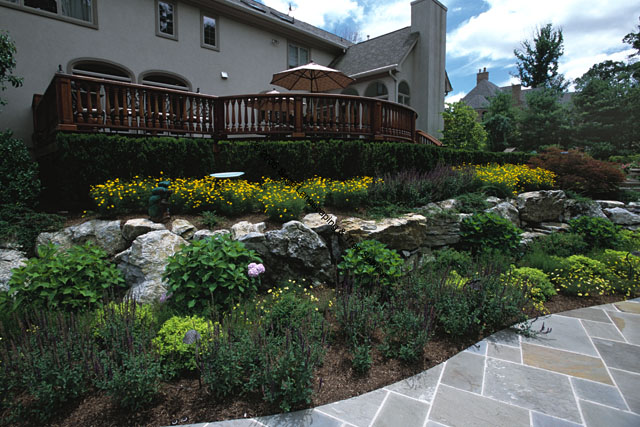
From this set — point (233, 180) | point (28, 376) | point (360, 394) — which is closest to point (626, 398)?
point (360, 394)

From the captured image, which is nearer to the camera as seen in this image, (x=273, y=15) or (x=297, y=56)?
(x=273, y=15)

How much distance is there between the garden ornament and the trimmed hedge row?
1.31 m

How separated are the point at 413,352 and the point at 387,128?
6.19 meters

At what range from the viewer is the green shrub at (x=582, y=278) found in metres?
4.67

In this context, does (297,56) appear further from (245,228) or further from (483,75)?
(483,75)

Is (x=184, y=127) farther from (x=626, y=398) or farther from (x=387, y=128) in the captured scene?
(x=626, y=398)

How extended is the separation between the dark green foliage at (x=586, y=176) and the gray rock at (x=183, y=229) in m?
9.67

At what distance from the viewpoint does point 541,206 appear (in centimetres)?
771

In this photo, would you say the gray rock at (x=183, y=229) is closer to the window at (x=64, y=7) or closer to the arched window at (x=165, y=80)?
the arched window at (x=165, y=80)

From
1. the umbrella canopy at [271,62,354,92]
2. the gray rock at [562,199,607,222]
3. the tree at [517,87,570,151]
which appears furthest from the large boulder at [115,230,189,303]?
the tree at [517,87,570,151]

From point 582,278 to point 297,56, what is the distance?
1341cm

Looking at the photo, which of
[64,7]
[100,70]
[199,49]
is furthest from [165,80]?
[64,7]

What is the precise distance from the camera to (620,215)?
772 centimetres

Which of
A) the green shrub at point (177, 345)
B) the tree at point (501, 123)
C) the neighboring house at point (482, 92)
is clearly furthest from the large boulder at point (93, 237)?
the neighboring house at point (482, 92)
